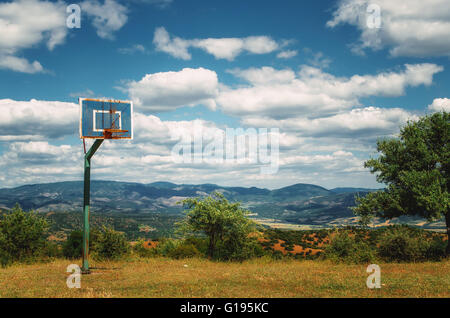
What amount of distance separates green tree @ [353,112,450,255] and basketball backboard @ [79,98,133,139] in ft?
63.7

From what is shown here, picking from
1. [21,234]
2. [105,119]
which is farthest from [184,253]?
[105,119]

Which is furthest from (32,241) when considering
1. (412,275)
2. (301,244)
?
(301,244)

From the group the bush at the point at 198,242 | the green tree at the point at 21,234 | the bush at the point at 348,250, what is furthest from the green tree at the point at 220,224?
the green tree at the point at 21,234

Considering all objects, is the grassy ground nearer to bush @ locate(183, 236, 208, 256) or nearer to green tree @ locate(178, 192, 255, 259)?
green tree @ locate(178, 192, 255, 259)

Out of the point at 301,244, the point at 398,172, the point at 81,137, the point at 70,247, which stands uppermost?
the point at 81,137

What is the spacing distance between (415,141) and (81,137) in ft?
78.9

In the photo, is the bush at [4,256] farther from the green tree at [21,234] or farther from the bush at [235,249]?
the bush at [235,249]

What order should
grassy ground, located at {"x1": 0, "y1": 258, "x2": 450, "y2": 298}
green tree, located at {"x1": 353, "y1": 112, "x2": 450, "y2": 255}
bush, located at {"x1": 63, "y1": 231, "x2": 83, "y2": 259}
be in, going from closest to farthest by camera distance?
1. grassy ground, located at {"x1": 0, "y1": 258, "x2": 450, "y2": 298}
2. green tree, located at {"x1": 353, "y1": 112, "x2": 450, "y2": 255}
3. bush, located at {"x1": 63, "y1": 231, "x2": 83, "y2": 259}

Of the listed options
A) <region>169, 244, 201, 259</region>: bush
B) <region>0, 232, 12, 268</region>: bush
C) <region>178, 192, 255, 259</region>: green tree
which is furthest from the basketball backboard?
<region>169, 244, 201, 259</region>: bush

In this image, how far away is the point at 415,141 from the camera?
2661cm

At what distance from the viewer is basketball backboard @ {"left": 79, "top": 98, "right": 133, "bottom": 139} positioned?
19516 millimetres

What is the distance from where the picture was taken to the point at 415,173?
82.1 feet
